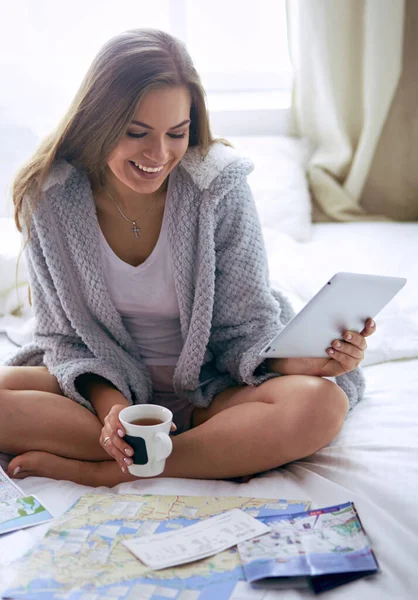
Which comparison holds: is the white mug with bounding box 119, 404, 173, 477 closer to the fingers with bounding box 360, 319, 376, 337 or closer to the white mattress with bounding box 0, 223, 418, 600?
the white mattress with bounding box 0, 223, 418, 600

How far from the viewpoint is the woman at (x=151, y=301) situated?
124 centimetres

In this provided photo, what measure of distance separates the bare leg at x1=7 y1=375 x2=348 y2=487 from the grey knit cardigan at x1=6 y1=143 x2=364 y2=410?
0.12 meters

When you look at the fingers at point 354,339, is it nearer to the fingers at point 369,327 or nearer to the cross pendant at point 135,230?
the fingers at point 369,327

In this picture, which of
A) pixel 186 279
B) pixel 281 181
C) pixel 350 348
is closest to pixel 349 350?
pixel 350 348

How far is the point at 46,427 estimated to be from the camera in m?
1.31

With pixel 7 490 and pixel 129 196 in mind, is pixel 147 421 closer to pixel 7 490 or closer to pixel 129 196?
pixel 7 490

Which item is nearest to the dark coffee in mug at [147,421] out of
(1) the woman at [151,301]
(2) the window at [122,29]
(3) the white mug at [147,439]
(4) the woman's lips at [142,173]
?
(3) the white mug at [147,439]

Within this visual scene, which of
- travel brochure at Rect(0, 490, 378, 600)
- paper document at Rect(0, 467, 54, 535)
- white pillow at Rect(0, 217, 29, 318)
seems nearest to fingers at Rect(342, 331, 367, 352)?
travel brochure at Rect(0, 490, 378, 600)

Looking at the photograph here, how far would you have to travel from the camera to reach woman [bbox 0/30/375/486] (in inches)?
48.9

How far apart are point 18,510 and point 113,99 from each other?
2.21 feet

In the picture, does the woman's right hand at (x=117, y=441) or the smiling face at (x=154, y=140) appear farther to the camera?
the smiling face at (x=154, y=140)

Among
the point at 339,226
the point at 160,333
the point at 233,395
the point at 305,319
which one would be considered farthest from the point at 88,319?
the point at 339,226

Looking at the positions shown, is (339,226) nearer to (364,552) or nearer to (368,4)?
(368,4)

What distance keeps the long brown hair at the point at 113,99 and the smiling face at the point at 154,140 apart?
0.01 meters
